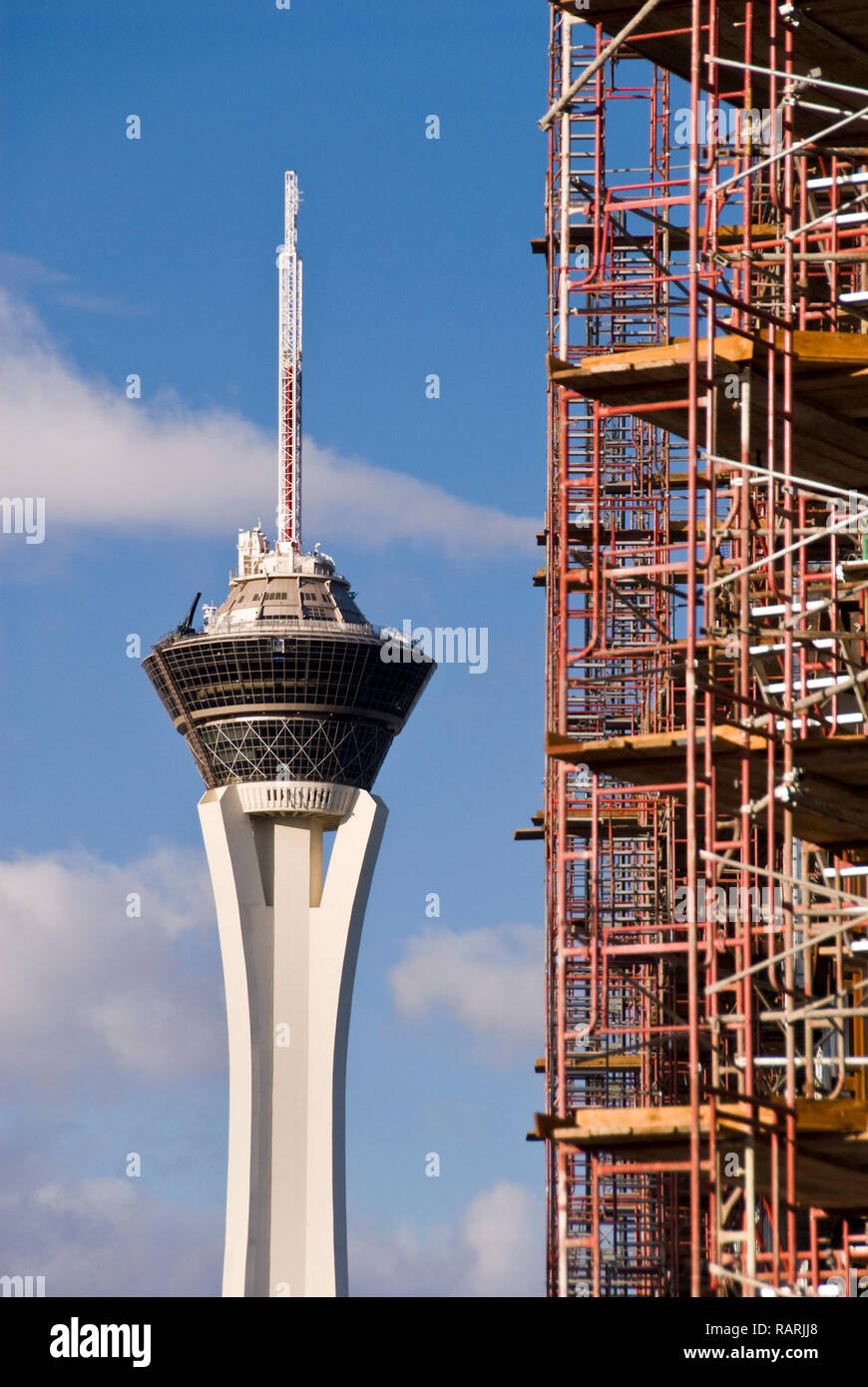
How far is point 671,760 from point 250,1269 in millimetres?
157219

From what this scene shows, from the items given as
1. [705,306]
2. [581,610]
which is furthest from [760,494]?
[705,306]

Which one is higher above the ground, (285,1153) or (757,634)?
(285,1153)

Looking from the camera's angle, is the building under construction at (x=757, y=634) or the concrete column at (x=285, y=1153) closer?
the building under construction at (x=757, y=634)

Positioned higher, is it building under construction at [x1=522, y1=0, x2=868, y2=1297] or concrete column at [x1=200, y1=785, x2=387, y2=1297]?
concrete column at [x1=200, y1=785, x2=387, y2=1297]

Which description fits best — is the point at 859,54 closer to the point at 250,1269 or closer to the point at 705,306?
the point at 705,306

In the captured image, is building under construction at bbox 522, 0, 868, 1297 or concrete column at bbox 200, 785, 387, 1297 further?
concrete column at bbox 200, 785, 387, 1297

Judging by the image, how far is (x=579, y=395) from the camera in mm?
42031

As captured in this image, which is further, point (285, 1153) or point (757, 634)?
point (285, 1153)

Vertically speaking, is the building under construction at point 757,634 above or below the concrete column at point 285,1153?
below

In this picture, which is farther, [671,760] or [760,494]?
[760,494]
